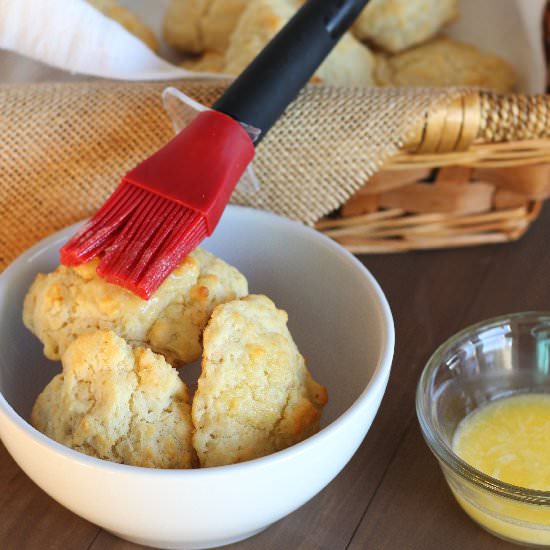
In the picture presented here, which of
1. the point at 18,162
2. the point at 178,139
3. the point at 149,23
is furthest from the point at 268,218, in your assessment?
the point at 149,23

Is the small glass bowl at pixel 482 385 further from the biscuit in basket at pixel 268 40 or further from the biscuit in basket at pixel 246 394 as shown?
the biscuit in basket at pixel 268 40

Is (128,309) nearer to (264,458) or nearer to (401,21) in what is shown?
(264,458)

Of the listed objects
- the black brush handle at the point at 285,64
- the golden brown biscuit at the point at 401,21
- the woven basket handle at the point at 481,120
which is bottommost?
the woven basket handle at the point at 481,120

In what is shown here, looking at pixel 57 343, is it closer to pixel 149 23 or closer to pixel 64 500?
pixel 64 500

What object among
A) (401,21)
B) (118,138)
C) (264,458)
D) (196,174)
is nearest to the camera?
(264,458)

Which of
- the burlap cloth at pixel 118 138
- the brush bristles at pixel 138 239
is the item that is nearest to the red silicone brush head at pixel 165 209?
the brush bristles at pixel 138 239

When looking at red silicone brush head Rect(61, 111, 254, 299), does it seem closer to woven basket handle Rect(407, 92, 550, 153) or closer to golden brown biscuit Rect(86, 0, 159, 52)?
woven basket handle Rect(407, 92, 550, 153)

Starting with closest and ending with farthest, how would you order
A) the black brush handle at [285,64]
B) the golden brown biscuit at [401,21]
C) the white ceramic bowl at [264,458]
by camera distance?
the white ceramic bowl at [264,458]
the black brush handle at [285,64]
the golden brown biscuit at [401,21]

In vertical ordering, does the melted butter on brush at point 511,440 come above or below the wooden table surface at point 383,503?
above

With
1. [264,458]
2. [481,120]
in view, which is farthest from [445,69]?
[264,458]
